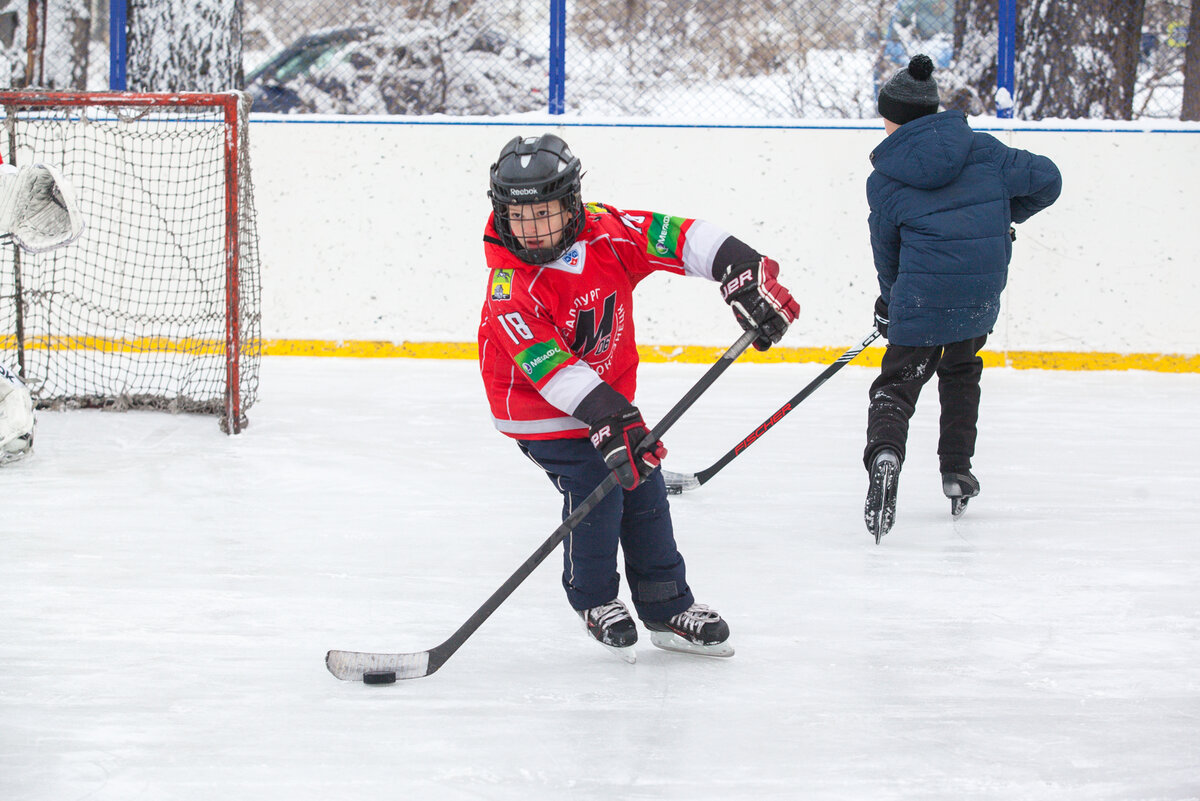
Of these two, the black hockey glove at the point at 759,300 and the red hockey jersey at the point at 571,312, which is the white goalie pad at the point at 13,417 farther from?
the black hockey glove at the point at 759,300

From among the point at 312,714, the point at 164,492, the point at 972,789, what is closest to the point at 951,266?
the point at 972,789

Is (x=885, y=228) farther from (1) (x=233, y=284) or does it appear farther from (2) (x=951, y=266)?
(1) (x=233, y=284)

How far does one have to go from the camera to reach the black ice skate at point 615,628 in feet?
6.99

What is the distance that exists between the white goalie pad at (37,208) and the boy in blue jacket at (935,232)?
1919 millimetres

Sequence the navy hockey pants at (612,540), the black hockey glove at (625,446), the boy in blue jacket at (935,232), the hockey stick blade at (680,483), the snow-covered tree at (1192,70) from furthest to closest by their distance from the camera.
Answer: the snow-covered tree at (1192,70), the hockey stick blade at (680,483), the boy in blue jacket at (935,232), the navy hockey pants at (612,540), the black hockey glove at (625,446)

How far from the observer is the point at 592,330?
208cm

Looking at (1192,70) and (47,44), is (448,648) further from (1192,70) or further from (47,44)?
(47,44)

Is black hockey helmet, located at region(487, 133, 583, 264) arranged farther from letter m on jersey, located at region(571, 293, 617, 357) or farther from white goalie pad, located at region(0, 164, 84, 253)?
white goalie pad, located at region(0, 164, 84, 253)

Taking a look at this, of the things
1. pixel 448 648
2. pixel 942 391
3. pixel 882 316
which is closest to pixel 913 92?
pixel 882 316

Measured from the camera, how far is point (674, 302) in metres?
5.46

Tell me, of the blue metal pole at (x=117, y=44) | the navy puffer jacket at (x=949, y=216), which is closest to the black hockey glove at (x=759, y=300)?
the navy puffer jacket at (x=949, y=216)

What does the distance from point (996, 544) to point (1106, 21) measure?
12.7ft

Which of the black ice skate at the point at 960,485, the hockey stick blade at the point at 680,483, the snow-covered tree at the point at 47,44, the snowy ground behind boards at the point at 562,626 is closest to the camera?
the snowy ground behind boards at the point at 562,626

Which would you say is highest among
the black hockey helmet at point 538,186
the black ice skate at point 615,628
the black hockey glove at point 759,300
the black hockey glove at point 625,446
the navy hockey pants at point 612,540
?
the black hockey helmet at point 538,186
